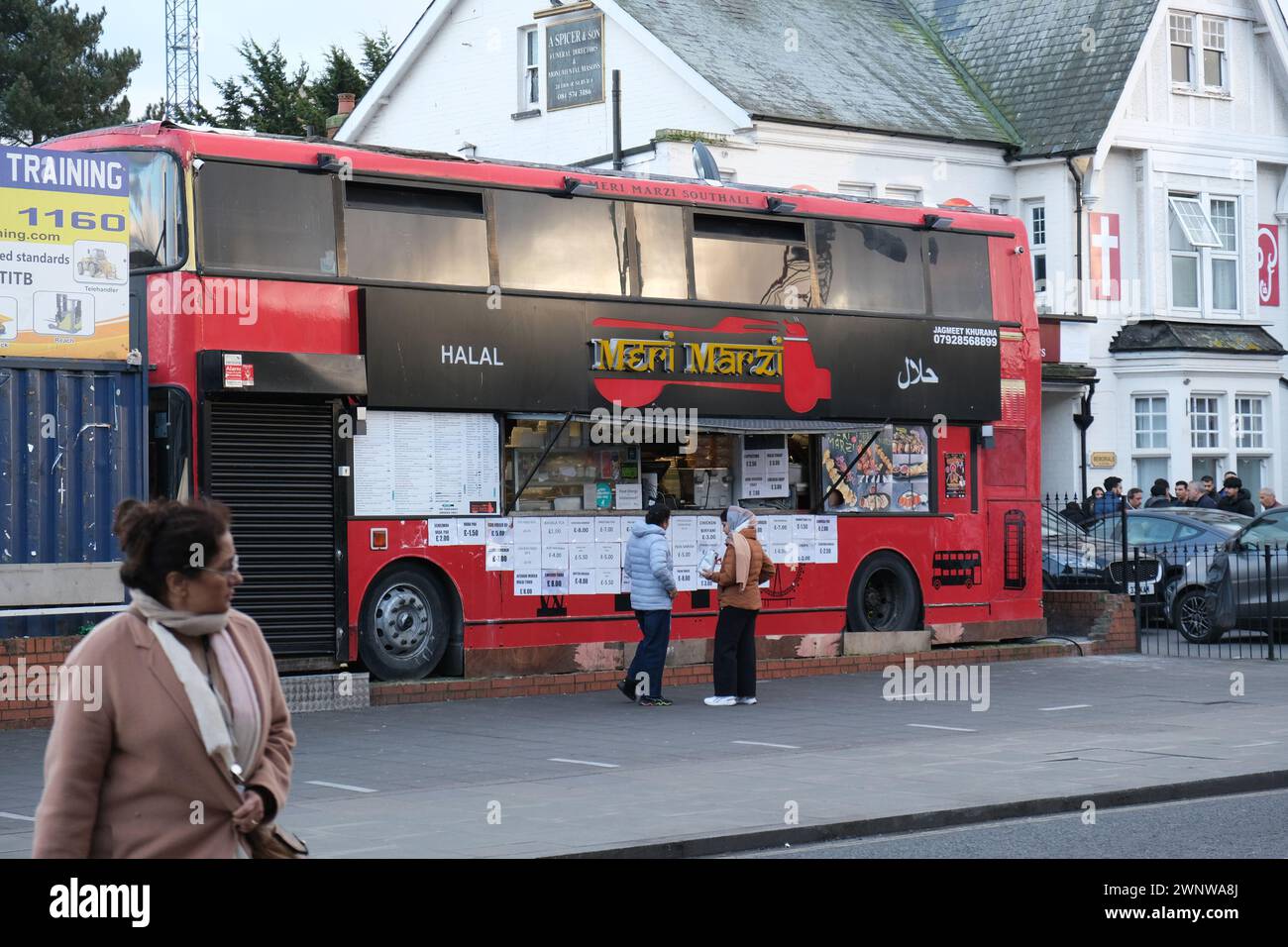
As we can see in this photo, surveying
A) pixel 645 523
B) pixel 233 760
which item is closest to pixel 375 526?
pixel 645 523

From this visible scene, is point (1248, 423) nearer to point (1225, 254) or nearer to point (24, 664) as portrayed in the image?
point (1225, 254)

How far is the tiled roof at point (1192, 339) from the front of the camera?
35469mm

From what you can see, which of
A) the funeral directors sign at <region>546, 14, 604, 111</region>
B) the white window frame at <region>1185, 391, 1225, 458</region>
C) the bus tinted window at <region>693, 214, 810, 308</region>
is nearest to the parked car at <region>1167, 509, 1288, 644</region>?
the bus tinted window at <region>693, 214, 810, 308</region>

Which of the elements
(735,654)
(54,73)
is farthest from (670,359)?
(54,73)

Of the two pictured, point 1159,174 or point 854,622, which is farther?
point 1159,174

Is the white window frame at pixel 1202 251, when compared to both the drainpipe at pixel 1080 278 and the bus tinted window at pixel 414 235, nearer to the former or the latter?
the drainpipe at pixel 1080 278

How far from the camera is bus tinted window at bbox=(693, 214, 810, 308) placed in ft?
64.3

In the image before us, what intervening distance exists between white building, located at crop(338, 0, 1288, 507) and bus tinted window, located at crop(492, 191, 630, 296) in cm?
1315

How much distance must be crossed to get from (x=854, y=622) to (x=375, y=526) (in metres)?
5.98

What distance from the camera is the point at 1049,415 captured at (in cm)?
3559

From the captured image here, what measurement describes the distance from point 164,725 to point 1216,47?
35.8 meters

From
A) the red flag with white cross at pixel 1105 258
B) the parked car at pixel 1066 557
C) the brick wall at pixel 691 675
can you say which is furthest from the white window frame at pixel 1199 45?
the brick wall at pixel 691 675
